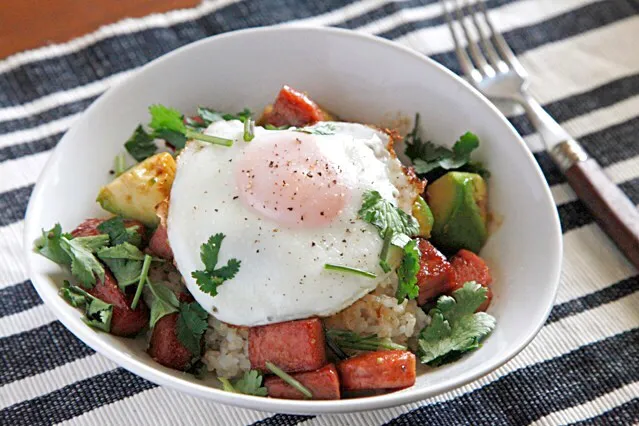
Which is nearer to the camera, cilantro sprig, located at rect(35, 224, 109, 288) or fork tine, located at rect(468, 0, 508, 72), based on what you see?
cilantro sprig, located at rect(35, 224, 109, 288)

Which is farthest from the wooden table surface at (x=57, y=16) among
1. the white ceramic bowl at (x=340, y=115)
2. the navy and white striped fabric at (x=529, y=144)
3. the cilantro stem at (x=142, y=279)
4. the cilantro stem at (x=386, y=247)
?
the cilantro stem at (x=386, y=247)

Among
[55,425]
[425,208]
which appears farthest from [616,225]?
[55,425]

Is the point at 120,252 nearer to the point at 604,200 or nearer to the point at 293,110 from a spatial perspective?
the point at 293,110

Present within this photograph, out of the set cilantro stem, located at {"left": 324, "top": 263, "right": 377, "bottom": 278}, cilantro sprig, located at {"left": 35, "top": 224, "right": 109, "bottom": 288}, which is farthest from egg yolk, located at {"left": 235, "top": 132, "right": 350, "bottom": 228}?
cilantro sprig, located at {"left": 35, "top": 224, "right": 109, "bottom": 288}

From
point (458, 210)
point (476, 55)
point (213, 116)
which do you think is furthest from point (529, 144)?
point (213, 116)

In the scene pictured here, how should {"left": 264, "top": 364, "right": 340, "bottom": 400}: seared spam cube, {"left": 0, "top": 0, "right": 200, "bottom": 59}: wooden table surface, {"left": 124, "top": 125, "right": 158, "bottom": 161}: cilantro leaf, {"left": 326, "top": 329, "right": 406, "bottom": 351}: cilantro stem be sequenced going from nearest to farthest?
{"left": 264, "top": 364, "right": 340, "bottom": 400}: seared spam cube → {"left": 326, "top": 329, "right": 406, "bottom": 351}: cilantro stem → {"left": 124, "top": 125, "right": 158, "bottom": 161}: cilantro leaf → {"left": 0, "top": 0, "right": 200, "bottom": 59}: wooden table surface

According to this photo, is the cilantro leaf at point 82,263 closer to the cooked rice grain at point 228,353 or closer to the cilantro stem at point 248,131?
the cooked rice grain at point 228,353

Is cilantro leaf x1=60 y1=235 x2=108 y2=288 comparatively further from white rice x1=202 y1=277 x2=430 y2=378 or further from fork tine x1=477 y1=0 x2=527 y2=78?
fork tine x1=477 y1=0 x2=527 y2=78
